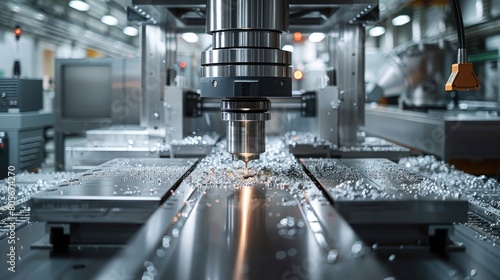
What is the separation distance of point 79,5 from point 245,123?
3337 millimetres

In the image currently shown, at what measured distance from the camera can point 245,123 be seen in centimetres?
117

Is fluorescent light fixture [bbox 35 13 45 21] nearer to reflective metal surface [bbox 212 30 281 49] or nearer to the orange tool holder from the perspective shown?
reflective metal surface [bbox 212 30 281 49]

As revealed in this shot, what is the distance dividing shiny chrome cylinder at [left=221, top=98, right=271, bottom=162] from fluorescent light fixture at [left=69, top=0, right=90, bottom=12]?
122 inches

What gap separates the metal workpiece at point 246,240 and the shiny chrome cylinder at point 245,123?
0.13 m

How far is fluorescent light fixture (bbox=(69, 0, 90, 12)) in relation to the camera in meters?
3.91

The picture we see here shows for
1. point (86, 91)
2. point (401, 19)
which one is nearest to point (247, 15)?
point (86, 91)

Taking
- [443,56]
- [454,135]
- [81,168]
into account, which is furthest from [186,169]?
[443,56]

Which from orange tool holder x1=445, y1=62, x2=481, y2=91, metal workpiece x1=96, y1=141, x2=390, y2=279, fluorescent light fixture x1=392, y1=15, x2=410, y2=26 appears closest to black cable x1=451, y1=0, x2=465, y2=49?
orange tool holder x1=445, y1=62, x2=481, y2=91

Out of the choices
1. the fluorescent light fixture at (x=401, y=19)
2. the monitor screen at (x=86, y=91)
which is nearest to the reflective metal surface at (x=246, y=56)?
the monitor screen at (x=86, y=91)

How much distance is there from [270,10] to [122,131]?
1.20 metres

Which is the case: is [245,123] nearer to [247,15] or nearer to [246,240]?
[247,15]

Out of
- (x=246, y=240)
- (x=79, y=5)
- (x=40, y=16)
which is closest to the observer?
(x=246, y=240)

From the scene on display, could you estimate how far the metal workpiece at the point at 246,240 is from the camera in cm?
67

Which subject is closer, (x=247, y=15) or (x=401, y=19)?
(x=247, y=15)
